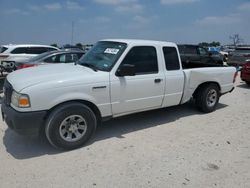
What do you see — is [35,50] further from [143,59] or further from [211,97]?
[211,97]

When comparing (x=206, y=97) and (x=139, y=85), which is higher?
(x=139, y=85)

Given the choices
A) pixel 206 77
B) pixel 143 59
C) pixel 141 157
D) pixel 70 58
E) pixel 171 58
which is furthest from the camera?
pixel 70 58

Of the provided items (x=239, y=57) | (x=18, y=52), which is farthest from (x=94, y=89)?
(x=239, y=57)

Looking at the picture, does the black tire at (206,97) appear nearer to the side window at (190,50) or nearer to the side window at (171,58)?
the side window at (171,58)

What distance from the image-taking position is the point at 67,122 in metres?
3.98

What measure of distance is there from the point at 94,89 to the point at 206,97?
130 inches

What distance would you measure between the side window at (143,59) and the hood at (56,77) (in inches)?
25.9

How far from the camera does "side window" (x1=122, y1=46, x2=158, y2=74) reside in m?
4.59

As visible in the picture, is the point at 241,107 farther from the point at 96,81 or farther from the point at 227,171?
the point at 96,81

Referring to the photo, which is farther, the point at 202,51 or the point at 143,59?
the point at 202,51

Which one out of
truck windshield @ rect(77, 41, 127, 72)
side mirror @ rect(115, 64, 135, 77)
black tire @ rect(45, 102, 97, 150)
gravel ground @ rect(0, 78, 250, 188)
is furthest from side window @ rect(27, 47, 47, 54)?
black tire @ rect(45, 102, 97, 150)

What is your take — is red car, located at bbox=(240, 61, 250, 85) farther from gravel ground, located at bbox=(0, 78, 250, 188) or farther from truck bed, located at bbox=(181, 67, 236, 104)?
gravel ground, located at bbox=(0, 78, 250, 188)

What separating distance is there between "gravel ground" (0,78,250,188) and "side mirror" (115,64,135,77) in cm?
124

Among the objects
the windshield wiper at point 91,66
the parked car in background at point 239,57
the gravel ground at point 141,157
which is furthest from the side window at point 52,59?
the parked car in background at point 239,57
